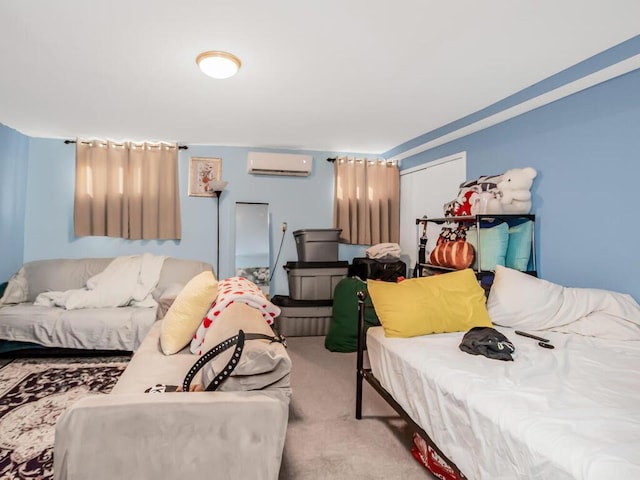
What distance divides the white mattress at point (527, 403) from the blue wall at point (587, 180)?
61 centimetres

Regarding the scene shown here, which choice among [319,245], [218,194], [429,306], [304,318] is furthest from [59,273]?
[429,306]

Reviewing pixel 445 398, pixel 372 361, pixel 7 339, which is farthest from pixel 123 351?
pixel 445 398

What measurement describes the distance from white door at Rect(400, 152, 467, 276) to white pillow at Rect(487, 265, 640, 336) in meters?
1.58

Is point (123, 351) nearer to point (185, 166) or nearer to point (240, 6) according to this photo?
point (185, 166)

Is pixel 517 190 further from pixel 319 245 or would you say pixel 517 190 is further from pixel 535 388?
pixel 319 245

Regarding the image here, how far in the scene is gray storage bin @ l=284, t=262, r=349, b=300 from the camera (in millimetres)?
4047

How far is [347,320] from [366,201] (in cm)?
176

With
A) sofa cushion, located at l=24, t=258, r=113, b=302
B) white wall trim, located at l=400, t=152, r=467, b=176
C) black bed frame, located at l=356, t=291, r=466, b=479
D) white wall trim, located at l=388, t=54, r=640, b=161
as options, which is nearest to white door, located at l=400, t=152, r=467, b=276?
white wall trim, located at l=400, t=152, r=467, b=176

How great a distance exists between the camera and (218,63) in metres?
2.14

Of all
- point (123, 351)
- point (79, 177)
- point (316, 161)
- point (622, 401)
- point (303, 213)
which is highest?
point (316, 161)

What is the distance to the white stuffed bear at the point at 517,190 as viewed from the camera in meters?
2.58

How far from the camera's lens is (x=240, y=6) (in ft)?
5.48

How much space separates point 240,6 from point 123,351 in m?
2.98

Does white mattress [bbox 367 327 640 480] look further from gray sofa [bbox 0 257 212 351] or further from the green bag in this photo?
gray sofa [bbox 0 257 212 351]
